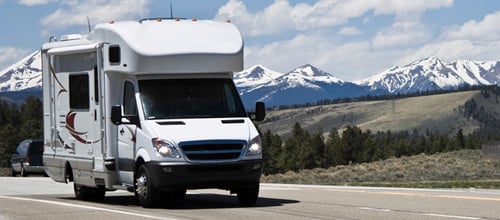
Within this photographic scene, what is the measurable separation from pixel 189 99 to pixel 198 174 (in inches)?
59.8

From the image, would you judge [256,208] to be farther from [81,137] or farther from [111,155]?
[81,137]

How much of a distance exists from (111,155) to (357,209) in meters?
4.55

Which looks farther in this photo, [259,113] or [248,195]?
[259,113]

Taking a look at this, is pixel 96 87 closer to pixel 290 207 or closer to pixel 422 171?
pixel 290 207

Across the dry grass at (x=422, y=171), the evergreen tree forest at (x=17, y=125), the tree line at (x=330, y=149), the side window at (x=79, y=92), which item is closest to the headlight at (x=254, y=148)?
the side window at (x=79, y=92)

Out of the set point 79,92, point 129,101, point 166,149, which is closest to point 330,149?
point 79,92

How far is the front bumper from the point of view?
15.6m

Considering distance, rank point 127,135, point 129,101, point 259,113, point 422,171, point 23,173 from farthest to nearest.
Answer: point 422,171 → point 23,173 → point 259,113 → point 129,101 → point 127,135

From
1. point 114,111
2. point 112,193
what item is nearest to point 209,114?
point 114,111

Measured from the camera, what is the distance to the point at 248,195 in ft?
55.1

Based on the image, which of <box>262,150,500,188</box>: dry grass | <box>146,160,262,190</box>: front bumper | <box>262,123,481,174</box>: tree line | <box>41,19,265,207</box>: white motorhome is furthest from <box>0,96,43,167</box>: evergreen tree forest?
<box>146,160,262,190</box>: front bumper

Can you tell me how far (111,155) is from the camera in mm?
17281

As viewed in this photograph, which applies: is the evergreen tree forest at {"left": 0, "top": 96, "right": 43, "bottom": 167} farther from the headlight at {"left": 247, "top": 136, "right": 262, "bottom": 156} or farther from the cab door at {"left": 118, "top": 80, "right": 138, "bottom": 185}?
the headlight at {"left": 247, "top": 136, "right": 262, "bottom": 156}

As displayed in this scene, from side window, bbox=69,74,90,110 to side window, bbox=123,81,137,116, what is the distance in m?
1.37
